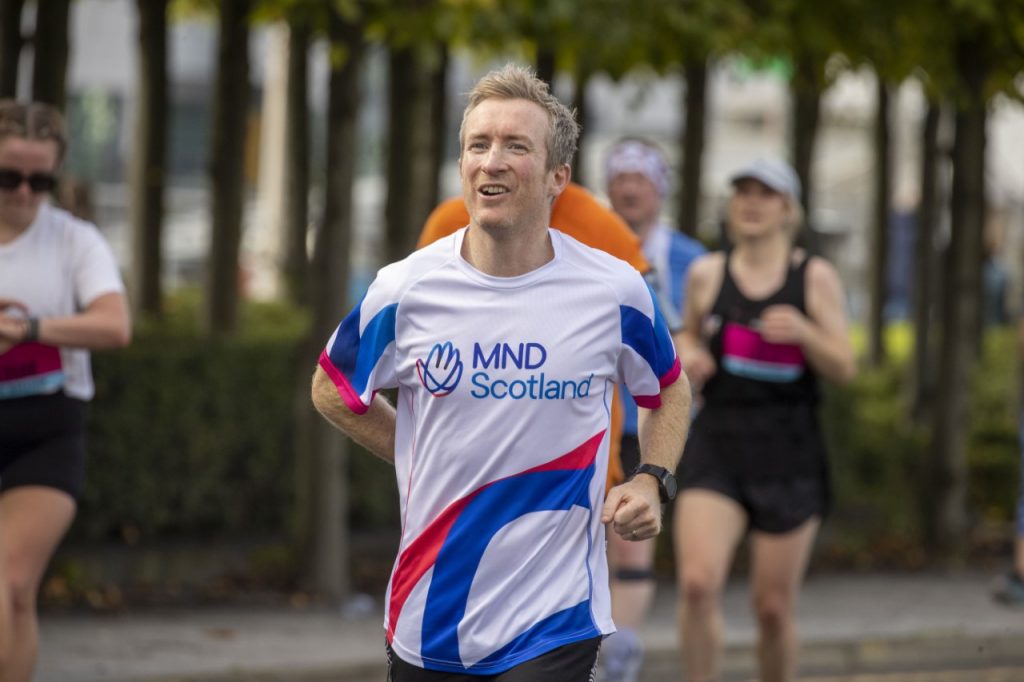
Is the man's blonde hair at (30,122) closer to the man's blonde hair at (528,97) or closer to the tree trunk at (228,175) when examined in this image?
the man's blonde hair at (528,97)

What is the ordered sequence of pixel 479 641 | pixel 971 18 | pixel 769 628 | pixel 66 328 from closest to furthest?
→ pixel 479 641, pixel 66 328, pixel 769 628, pixel 971 18

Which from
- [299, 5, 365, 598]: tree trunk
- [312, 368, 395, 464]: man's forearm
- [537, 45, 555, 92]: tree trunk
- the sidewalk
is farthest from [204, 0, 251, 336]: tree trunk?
[312, 368, 395, 464]: man's forearm

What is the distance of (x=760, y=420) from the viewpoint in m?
6.99

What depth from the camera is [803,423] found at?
707cm

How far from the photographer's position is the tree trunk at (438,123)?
12656 mm

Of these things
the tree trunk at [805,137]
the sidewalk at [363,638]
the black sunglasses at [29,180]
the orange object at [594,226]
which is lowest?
the sidewalk at [363,638]

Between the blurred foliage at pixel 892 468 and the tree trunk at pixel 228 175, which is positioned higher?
the tree trunk at pixel 228 175

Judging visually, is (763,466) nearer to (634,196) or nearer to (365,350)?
(634,196)

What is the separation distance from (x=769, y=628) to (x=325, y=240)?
4.02 meters

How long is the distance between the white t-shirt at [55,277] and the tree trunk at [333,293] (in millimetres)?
3704

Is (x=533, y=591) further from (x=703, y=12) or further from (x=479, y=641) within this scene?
(x=703, y=12)

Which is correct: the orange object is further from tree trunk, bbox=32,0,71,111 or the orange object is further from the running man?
tree trunk, bbox=32,0,71,111

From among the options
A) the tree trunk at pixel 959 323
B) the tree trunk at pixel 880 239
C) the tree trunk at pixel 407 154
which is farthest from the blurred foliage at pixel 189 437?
the tree trunk at pixel 880 239

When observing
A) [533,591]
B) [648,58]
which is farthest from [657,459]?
[648,58]
